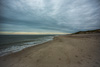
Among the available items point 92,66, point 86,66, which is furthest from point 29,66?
point 92,66

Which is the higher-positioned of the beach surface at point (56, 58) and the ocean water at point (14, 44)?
the beach surface at point (56, 58)

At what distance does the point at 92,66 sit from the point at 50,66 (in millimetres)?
2642

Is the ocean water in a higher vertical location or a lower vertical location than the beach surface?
lower

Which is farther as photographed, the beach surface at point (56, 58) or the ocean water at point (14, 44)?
the ocean water at point (14, 44)

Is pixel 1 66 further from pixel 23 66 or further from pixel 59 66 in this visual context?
pixel 59 66

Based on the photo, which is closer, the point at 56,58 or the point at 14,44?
the point at 56,58

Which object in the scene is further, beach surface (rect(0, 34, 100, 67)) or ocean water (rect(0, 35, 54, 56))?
ocean water (rect(0, 35, 54, 56))

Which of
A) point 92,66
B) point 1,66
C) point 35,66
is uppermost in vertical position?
point 92,66

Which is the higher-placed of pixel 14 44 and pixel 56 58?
pixel 56 58

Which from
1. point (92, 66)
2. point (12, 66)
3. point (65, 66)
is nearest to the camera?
point (92, 66)

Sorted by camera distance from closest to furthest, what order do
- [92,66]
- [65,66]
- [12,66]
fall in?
1. [92,66]
2. [65,66]
3. [12,66]

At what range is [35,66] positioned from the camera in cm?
276

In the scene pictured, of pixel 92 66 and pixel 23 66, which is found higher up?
pixel 92 66

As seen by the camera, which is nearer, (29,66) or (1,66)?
(29,66)
